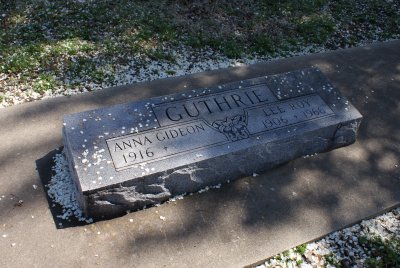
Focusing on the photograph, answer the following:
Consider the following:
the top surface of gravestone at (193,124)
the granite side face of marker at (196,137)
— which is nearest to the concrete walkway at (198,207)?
the granite side face of marker at (196,137)

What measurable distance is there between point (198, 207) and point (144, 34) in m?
3.18

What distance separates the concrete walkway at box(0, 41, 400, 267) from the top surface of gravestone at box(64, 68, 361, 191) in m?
0.47

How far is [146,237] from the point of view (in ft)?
11.4

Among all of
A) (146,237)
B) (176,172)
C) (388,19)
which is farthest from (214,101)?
(388,19)

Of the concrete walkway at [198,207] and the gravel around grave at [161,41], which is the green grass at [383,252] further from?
the concrete walkway at [198,207]

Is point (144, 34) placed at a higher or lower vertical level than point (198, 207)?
higher

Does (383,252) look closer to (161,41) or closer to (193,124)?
(193,124)

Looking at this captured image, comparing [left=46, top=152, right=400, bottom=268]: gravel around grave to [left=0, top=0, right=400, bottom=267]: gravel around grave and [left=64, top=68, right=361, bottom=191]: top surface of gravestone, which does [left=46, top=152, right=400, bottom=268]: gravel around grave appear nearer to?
[left=0, top=0, right=400, bottom=267]: gravel around grave

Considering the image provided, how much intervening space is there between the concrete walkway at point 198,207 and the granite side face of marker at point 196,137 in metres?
0.19

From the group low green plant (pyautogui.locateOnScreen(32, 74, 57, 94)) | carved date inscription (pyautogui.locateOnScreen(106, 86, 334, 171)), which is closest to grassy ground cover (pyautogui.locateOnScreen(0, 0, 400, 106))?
low green plant (pyautogui.locateOnScreen(32, 74, 57, 94))

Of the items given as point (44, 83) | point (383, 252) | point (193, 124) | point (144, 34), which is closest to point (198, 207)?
point (193, 124)

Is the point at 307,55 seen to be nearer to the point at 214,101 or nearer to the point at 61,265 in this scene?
the point at 214,101

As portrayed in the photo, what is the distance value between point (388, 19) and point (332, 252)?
5378 mm

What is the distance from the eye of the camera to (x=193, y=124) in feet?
12.6
